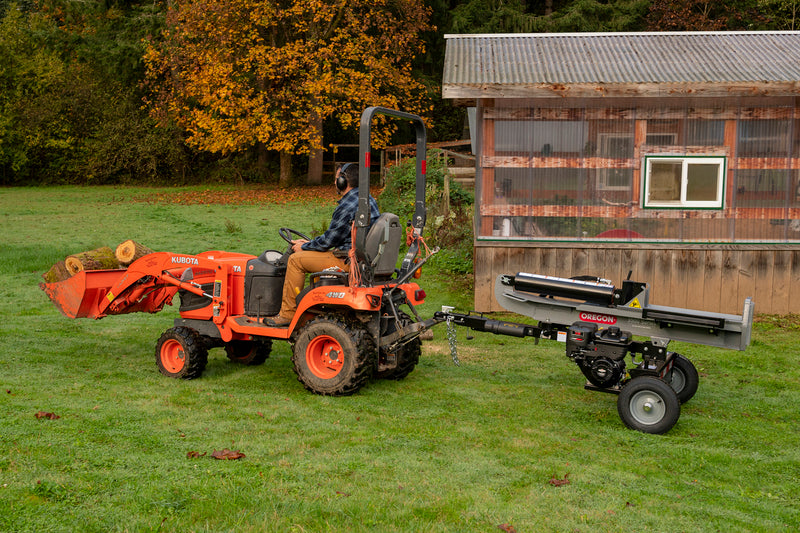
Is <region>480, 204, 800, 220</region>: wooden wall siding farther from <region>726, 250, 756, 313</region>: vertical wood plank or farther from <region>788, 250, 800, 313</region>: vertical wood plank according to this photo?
<region>788, 250, 800, 313</region>: vertical wood plank

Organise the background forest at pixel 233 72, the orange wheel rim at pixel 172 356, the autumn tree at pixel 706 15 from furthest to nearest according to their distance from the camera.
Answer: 1. the autumn tree at pixel 706 15
2. the background forest at pixel 233 72
3. the orange wheel rim at pixel 172 356

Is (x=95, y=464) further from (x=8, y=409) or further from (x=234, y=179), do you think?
(x=234, y=179)

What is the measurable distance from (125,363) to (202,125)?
70.0 feet

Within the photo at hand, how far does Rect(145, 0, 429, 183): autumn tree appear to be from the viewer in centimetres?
2870

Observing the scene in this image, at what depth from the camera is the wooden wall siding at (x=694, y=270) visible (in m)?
11.4

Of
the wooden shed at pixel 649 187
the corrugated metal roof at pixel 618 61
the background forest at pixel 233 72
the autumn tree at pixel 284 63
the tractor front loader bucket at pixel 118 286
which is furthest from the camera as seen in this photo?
the background forest at pixel 233 72

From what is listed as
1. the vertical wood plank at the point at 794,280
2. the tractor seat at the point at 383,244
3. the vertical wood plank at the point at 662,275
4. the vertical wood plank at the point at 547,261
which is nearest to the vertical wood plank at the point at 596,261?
the vertical wood plank at the point at 547,261

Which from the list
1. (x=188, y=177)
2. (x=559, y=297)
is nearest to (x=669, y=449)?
(x=559, y=297)

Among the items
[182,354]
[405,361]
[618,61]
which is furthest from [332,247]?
[618,61]

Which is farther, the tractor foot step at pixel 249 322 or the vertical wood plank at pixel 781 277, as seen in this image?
the vertical wood plank at pixel 781 277

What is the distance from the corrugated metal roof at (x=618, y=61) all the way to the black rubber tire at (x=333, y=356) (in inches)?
193

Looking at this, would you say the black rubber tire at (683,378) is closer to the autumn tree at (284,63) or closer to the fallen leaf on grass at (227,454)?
the fallen leaf on grass at (227,454)

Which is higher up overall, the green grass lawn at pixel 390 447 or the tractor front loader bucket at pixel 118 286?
the tractor front loader bucket at pixel 118 286

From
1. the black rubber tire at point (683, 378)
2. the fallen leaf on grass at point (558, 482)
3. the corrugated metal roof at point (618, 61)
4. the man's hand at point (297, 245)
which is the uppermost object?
the corrugated metal roof at point (618, 61)
